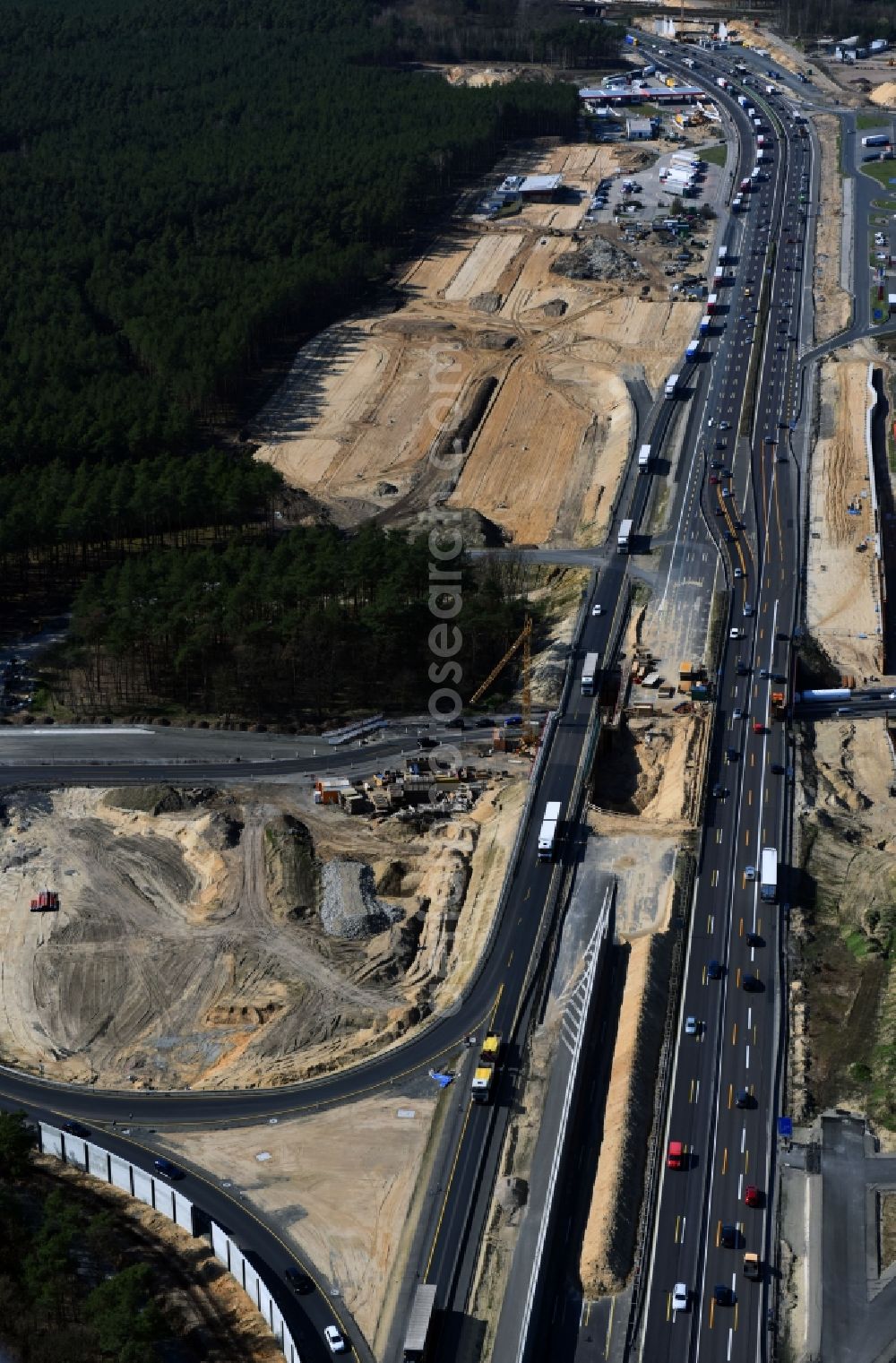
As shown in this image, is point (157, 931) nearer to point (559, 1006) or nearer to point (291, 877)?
point (291, 877)

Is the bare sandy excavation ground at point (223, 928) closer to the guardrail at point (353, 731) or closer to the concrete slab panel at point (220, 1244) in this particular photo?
the guardrail at point (353, 731)

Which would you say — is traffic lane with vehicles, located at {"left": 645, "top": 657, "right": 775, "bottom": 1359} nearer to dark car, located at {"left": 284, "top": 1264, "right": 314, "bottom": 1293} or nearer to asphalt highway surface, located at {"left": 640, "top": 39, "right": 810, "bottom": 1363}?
asphalt highway surface, located at {"left": 640, "top": 39, "right": 810, "bottom": 1363}

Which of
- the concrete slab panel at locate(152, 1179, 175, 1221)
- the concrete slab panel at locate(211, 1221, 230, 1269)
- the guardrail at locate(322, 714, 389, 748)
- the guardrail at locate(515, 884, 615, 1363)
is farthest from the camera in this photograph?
the guardrail at locate(322, 714, 389, 748)

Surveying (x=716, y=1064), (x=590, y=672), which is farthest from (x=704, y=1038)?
(x=590, y=672)

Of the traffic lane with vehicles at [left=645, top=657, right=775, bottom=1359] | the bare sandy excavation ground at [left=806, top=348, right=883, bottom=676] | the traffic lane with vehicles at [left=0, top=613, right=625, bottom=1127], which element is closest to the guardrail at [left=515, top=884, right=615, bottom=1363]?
the traffic lane with vehicles at [left=0, top=613, right=625, bottom=1127]

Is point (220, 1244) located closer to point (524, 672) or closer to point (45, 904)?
point (45, 904)

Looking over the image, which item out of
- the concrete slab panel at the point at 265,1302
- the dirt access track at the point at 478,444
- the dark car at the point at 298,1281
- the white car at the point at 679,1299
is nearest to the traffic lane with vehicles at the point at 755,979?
the white car at the point at 679,1299
